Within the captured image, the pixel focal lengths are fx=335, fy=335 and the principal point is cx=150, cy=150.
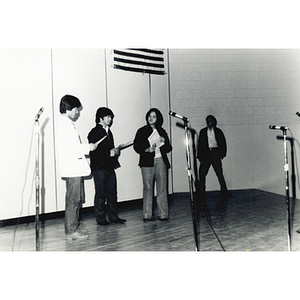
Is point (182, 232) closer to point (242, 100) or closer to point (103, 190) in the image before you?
point (103, 190)

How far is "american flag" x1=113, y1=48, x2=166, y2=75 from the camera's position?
5469 mm

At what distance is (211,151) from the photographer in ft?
20.7

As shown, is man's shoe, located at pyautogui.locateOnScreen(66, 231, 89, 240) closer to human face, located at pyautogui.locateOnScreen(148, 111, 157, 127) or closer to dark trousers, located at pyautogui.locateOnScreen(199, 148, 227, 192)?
human face, located at pyautogui.locateOnScreen(148, 111, 157, 127)

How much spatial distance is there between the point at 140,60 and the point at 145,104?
0.75 metres

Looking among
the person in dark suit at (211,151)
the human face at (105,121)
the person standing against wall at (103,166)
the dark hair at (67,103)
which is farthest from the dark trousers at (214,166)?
the dark hair at (67,103)

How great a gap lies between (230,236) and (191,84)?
3.97 metres

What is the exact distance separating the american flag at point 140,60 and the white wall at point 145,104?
0.13m

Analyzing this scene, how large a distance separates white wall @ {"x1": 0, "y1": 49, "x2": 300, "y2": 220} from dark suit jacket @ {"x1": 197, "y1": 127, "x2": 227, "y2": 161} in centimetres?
46

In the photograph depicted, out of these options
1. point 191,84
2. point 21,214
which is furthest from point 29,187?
point 191,84

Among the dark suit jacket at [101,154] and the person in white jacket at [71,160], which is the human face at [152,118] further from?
the person in white jacket at [71,160]

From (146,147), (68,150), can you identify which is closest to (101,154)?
(146,147)

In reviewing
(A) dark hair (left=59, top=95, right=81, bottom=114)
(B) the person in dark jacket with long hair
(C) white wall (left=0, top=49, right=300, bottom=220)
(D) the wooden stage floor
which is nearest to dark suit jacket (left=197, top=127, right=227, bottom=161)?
(C) white wall (left=0, top=49, right=300, bottom=220)

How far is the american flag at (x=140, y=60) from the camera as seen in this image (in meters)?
5.47

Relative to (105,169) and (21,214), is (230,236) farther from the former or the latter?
(21,214)
